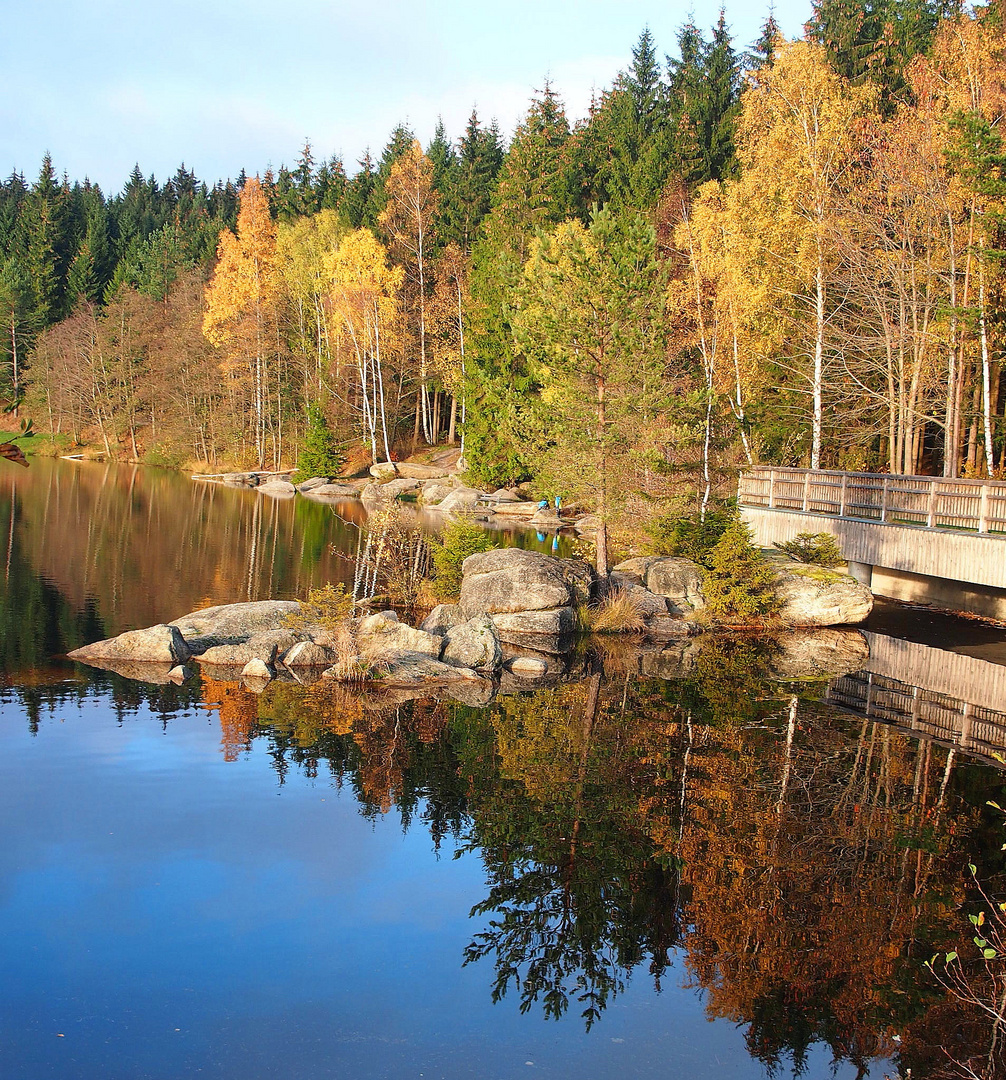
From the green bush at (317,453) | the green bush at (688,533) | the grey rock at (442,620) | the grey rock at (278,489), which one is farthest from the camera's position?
the green bush at (317,453)

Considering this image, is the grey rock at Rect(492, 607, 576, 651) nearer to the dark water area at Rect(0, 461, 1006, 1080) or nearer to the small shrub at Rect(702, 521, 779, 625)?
the dark water area at Rect(0, 461, 1006, 1080)

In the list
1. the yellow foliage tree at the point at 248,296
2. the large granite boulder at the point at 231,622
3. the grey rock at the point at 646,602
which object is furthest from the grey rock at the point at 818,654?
the yellow foliage tree at the point at 248,296

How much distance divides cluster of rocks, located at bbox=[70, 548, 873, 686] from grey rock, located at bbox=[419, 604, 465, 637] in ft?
0.07

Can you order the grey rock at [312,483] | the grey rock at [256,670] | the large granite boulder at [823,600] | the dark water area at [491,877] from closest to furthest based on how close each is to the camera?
Answer: the dark water area at [491,877] → the grey rock at [256,670] → the large granite boulder at [823,600] → the grey rock at [312,483]

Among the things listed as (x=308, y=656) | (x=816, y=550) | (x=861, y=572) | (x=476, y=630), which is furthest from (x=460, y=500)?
(x=308, y=656)

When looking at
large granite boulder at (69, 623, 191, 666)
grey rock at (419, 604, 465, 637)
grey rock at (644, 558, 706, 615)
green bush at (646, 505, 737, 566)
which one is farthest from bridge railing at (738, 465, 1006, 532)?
large granite boulder at (69, 623, 191, 666)

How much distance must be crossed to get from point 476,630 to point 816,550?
9098 mm

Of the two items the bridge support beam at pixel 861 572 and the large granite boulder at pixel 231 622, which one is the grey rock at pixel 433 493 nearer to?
the bridge support beam at pixel 861 572

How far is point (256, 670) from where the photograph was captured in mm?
14039

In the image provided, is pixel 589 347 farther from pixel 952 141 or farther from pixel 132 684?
pixel 132 684

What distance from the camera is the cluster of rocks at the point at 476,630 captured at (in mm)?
14438

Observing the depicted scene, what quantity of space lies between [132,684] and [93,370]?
49610 mm

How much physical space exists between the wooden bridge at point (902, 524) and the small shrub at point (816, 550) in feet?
1.18

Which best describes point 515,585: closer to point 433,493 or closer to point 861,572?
point 861,572
